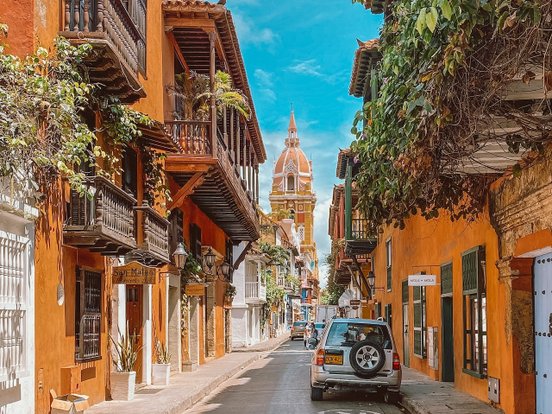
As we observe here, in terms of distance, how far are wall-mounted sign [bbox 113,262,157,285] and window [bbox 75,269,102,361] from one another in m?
0.75

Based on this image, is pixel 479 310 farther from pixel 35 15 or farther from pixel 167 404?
pixel 35 15

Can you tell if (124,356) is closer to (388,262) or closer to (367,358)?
(367,358)

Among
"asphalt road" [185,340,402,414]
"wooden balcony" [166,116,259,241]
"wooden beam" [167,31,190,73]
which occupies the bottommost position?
"asphalt road" [185,340,402,414]

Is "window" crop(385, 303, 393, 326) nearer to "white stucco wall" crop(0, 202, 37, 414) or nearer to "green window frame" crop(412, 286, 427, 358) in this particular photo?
"green window frame" crop(412, 286, 427, 358)

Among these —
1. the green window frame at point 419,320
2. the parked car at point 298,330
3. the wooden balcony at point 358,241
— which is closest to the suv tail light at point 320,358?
the green window frame at point 419,320

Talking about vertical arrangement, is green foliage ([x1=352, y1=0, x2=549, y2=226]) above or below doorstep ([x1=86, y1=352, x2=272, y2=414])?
above

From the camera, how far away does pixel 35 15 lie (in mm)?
10938

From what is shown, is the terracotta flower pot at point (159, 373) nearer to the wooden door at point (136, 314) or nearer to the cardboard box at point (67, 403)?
the wooden door at point (136, 314)

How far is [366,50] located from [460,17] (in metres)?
18.2

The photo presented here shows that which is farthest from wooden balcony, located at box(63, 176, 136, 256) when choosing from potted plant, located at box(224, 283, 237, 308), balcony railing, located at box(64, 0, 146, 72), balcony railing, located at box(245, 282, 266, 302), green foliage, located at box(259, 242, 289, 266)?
green foliage, located at box(259, 242, 289, 266)

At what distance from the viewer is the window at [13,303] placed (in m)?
9.84

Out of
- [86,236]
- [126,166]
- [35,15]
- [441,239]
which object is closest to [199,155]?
[126,166]

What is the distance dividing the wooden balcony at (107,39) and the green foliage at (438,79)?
13.1 feet

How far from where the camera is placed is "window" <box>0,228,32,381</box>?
9.84 metres
